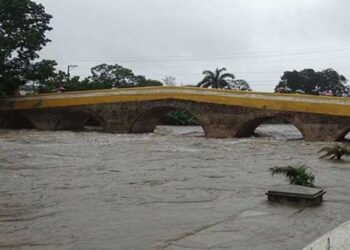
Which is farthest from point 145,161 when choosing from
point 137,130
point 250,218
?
point 137,130

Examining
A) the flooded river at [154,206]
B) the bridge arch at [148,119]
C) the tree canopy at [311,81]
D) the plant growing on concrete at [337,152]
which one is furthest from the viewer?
the tree canopy at [311,81]

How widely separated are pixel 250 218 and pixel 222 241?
53.4 inches

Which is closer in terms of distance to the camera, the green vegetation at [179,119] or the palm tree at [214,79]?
the green vegetation at [179,119]

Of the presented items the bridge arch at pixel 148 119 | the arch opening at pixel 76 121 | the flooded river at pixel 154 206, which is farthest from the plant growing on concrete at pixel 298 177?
the arch opening at pixel 76 121

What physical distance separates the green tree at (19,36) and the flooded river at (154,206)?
1922 centimetres

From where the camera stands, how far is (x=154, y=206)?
769 cm

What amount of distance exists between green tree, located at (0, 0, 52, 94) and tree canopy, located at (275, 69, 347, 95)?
34.3 metres

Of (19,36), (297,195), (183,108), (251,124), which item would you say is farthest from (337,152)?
(19,36)

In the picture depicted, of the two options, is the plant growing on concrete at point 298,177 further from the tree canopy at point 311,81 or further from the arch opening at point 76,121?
the tree canopy at point 311,81

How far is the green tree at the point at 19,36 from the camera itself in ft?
107

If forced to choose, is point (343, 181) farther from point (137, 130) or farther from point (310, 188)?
point (137, 130)

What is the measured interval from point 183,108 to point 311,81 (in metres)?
34.9

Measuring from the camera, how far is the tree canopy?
6222 cm

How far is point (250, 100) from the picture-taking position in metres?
28.0
